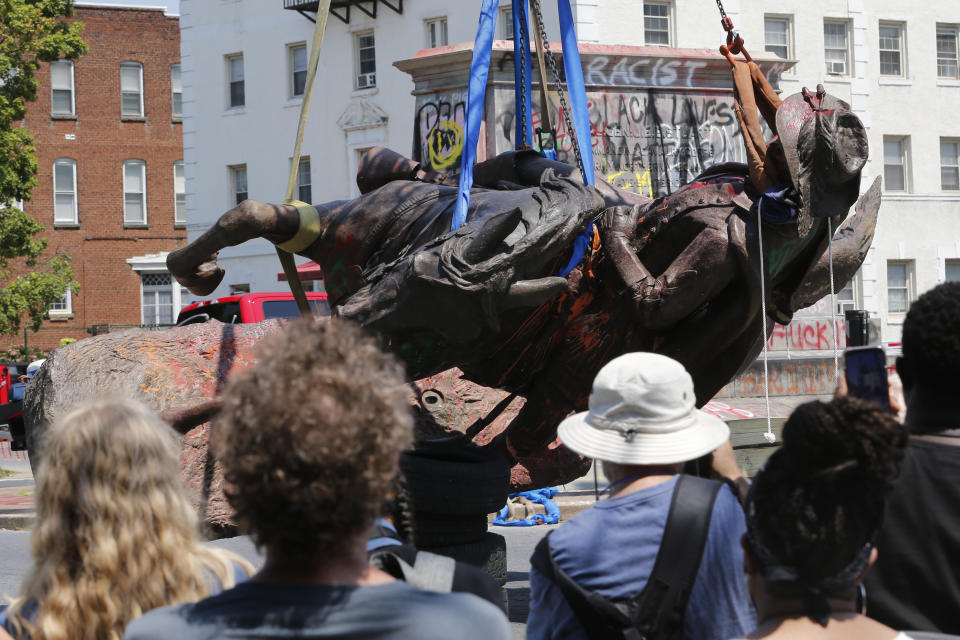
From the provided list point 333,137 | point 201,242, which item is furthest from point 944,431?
point 333,137

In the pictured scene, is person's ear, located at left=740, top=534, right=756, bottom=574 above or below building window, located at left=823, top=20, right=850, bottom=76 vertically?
below

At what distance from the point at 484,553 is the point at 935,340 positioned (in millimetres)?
2527

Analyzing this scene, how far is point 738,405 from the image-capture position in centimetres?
1500

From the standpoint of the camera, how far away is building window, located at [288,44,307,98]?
100 feet

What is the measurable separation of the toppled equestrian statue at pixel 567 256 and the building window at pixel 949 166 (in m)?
25.5

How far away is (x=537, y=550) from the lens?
2652 millimetres

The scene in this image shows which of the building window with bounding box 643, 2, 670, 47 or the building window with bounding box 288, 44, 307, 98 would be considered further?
the building window with bounding box 288, 44, 307, 98

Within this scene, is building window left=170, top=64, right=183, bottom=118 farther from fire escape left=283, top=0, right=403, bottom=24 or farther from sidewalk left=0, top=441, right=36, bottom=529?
sidewalk left=0, top=441, right=36, bottom=529

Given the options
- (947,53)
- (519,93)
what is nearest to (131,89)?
(947,53)

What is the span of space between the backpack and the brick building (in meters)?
36.5

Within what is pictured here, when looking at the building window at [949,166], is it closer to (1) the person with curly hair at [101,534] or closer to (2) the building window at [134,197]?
(2) the building window at [134,197]

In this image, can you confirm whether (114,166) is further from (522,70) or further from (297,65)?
(522,70)

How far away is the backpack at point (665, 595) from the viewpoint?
2.49 metres

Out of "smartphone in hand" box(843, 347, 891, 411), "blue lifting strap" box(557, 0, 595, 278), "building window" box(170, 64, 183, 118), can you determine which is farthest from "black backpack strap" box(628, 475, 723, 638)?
"building window" box(170, 64, 183, 118)
